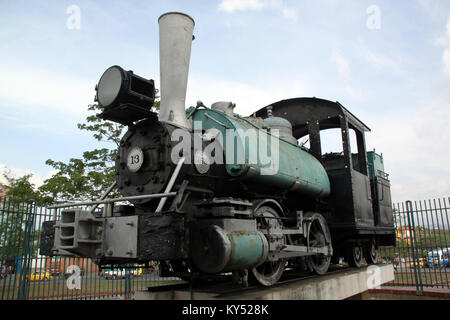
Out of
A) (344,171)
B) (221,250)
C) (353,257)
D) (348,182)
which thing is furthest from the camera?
(353,257)

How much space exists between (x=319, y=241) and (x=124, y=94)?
4.32 meters

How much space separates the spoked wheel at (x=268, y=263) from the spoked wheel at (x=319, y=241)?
48.1 inches

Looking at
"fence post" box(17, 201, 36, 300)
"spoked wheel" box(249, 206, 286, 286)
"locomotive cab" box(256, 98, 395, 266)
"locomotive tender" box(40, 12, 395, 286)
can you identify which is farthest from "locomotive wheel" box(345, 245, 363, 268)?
"fence post" box(17, 201, 36, 300)

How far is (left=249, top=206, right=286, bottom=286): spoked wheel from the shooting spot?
4983mm

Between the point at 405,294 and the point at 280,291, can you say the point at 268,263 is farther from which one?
the point at 405,294

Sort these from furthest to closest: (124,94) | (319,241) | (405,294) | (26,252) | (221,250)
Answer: (405,294) → (26,252) → (319,241) → (124,94) → (221,250)

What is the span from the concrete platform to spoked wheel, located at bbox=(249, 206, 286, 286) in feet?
0.41

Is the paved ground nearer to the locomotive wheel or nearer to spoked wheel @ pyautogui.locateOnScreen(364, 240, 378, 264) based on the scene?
spoked wheel @ pyautogui.locateOnScreen(364, 240, 378, 264)

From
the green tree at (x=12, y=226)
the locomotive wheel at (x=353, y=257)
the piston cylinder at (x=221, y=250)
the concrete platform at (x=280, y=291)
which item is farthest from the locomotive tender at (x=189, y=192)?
the green tree at (x=12, y=226)

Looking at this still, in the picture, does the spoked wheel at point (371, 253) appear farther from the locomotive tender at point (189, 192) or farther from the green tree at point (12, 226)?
the green tree at point (12, 226)

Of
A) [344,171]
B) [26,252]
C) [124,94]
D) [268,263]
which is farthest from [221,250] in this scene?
[26,252]

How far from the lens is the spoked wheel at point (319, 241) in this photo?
6504 mm

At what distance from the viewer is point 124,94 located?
4441mm

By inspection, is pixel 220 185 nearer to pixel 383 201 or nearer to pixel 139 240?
pixel 139 240
